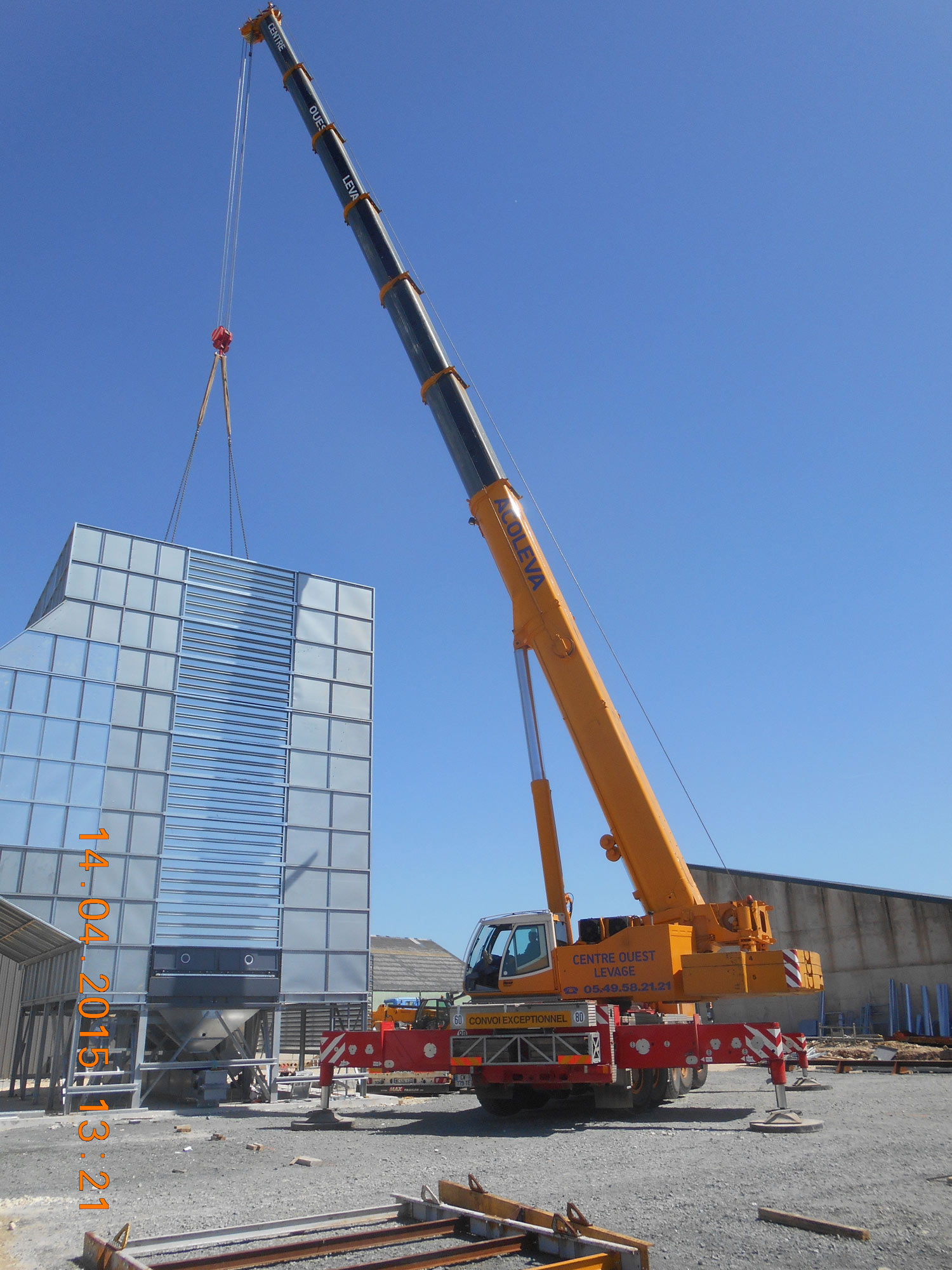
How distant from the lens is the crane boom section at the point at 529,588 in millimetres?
12555

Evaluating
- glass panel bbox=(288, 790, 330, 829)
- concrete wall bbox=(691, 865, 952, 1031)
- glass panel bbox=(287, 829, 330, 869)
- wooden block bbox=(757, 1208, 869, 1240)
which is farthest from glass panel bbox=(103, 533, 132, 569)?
concrete wall bbox=(691, 865, 952, 1031)

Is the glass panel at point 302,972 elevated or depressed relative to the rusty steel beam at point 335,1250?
elevated

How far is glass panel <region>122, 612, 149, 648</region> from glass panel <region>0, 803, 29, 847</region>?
377 cm

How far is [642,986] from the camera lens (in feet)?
39.4

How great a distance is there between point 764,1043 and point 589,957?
2.65m

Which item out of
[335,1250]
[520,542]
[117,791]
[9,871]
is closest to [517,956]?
[520,542]

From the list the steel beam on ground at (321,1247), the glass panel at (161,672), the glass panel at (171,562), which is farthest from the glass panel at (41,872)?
the steel beam on ground at (321,1247)

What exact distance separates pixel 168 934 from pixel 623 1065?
30.4 feet

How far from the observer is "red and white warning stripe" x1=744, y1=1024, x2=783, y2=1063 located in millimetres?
12109

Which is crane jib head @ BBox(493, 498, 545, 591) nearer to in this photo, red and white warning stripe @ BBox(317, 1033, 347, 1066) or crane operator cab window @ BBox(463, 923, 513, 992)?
crane operator cab window @ BBox(463, 923, 513, 992)

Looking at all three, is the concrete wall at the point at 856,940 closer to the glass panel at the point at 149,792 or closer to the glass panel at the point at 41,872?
the glass panel at the point at 149,792

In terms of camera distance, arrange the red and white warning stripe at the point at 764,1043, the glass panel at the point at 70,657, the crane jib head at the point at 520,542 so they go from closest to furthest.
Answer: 1. the red and white warning stripe at the point at 764,1043
2. the crane jib head at the point at 520,542
3. the glass panel at the point at 70,657

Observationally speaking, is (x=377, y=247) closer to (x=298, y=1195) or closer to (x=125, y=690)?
(x=125, y=690)

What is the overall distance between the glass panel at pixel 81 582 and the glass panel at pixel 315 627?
4517 mm
